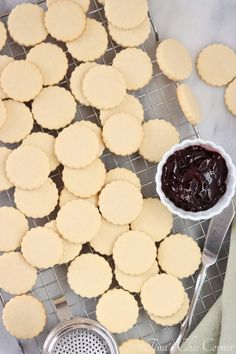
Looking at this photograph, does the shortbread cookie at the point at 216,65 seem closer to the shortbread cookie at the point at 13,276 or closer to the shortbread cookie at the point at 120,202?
the shortbread cookie at the point at 120,202

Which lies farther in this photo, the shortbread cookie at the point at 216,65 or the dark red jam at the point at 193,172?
the shortbread cookie at the point at 216,65

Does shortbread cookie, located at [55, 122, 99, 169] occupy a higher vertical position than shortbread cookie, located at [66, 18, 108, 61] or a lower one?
lower

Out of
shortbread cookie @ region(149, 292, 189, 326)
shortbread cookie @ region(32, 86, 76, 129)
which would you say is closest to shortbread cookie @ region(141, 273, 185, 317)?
shortbread cookie @ region(149, 292, 189, 326)

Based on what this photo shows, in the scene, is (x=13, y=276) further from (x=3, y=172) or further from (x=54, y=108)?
(x=54, y=108)

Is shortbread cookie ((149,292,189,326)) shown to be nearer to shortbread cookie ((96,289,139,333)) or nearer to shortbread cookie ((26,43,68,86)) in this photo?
shortbread cookie ((96,289,139,333))

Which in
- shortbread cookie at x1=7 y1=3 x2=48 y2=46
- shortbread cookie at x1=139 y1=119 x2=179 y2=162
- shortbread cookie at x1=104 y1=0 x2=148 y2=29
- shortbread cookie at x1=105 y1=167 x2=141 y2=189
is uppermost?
shortbread cookie at x1=7 y1=3 x2=48 y2=46

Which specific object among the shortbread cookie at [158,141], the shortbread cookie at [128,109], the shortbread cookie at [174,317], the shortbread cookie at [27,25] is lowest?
the shortbread cookie at [174,317]

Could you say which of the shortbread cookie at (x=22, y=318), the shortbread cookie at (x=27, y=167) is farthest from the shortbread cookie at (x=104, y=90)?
the shortbread cookie at (x=22, y=318)

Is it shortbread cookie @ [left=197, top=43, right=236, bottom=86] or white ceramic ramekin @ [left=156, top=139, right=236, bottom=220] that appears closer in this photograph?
white ceramic ramekin @ [left=156, top=139, right=236, bottom=220]
